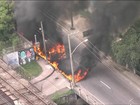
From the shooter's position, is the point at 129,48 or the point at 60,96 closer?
the point at 60,96

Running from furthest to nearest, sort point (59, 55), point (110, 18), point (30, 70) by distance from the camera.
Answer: point (59, 55) < point (30, 70) < point (110, 18)

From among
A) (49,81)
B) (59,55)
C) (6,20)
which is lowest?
(49,81)

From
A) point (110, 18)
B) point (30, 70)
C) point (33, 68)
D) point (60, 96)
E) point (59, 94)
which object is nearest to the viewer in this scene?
point (110, 18)

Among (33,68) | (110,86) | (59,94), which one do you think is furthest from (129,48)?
(33,68)

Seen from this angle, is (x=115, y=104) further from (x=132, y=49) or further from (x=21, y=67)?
(x=21, y=67)

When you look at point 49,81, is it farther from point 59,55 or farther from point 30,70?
point 59,55

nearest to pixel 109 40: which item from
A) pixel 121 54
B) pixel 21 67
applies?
pixel 121 54

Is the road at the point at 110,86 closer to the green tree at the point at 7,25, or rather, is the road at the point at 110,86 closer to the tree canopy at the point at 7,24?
the green tree at the point at 7,25
